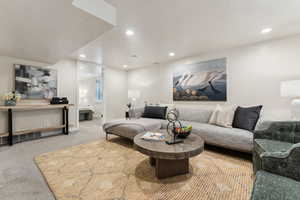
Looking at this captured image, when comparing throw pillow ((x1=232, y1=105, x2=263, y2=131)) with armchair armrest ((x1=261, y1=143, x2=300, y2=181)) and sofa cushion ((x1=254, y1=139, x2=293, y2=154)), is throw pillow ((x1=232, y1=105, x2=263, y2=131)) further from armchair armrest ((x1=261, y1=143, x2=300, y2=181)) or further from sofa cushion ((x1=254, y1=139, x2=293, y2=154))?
armchair armrest ((x1=261, y1=143, x2=300, y2=181))

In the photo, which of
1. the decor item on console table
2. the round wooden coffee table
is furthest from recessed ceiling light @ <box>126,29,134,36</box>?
the decor item on console table

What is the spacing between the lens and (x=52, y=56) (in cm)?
314

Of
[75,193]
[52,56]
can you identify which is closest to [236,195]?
[75,193]

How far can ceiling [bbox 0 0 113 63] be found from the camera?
141cm

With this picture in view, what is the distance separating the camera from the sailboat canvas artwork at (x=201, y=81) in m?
3.36

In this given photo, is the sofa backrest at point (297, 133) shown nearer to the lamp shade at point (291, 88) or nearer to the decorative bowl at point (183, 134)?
the lamp shade at point (291, 88)

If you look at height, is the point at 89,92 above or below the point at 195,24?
below

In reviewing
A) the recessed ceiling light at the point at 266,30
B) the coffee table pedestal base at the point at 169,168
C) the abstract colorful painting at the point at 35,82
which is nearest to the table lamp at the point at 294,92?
the recessed ceiling light at the point at 266,30

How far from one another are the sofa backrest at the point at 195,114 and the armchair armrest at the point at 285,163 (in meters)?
2.20

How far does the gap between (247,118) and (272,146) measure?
3.48ft

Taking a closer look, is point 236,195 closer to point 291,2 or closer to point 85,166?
point 85,166

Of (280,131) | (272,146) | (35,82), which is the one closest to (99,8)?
(272,146)

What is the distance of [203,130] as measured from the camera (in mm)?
2617

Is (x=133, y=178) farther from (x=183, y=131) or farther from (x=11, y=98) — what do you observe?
(x=11, y=98)
